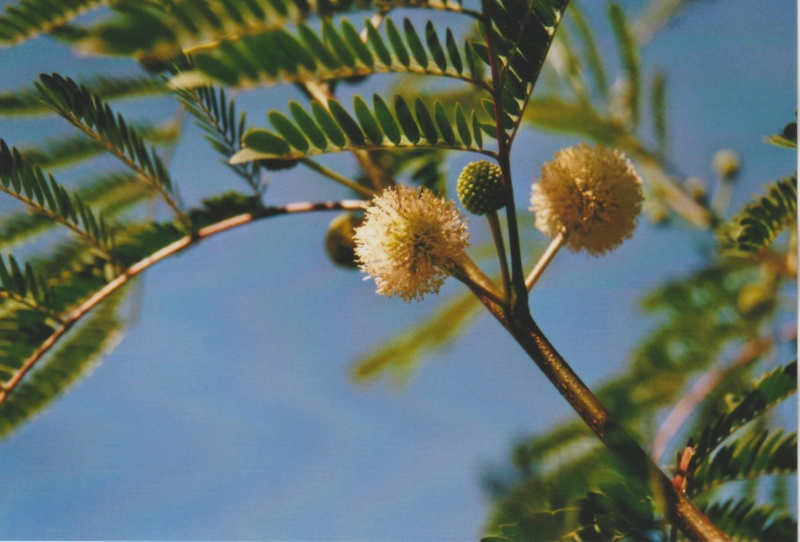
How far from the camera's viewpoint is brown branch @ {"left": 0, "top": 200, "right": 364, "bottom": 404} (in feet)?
5.28

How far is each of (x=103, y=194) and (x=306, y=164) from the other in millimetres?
1084

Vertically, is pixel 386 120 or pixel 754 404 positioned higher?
pixel 386 120

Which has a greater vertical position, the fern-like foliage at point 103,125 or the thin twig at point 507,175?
the fern-like foliage at point 103,125

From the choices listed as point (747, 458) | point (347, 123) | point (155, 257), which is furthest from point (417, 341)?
point (347, 123)

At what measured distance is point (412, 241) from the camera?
1491 millimetres

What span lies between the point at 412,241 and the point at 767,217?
2.99 ft

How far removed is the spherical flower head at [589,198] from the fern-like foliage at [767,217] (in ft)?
0.87

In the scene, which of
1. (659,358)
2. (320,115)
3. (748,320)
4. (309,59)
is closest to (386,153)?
(320,115)

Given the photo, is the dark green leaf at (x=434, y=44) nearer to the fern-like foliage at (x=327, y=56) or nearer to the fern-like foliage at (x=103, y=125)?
the fern-like foliage at (x=327, y=56)

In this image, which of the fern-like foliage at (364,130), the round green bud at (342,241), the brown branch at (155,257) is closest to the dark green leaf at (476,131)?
the fern-like foliage at (364,130)

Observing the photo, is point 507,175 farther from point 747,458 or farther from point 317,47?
point 747,458

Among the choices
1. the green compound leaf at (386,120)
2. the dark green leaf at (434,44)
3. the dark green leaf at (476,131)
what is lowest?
the dark green leaf at (476,131)

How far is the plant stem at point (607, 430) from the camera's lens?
114 cm

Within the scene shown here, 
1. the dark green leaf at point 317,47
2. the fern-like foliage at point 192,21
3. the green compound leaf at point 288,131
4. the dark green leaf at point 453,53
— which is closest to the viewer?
the fern-like foliage at point 192,21
